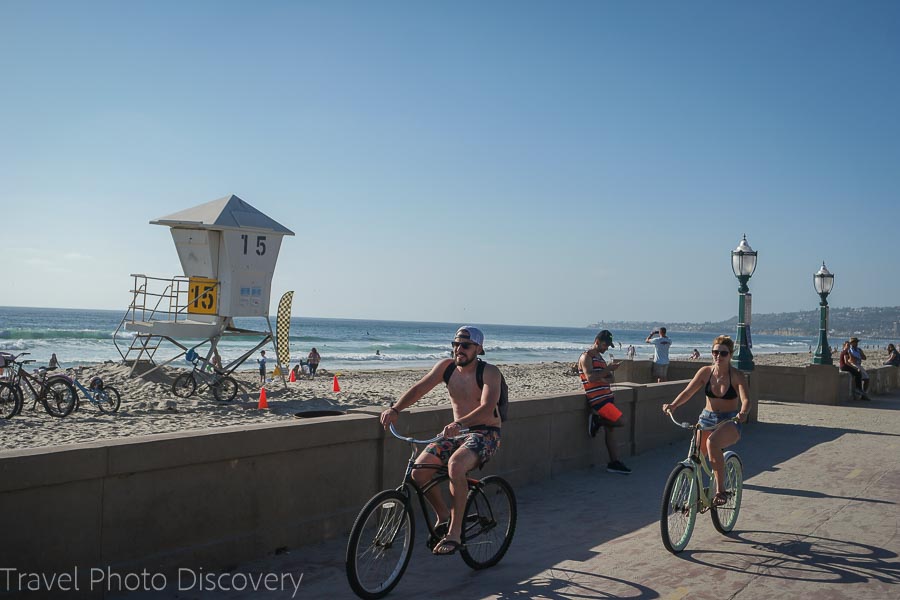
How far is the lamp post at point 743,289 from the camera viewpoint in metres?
15.6

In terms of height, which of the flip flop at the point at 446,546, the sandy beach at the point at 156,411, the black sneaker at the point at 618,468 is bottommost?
the sandy beach at the point at 156,411

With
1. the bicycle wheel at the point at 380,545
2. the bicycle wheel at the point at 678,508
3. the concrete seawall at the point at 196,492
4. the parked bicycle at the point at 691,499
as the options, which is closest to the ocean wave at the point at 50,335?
the concrete seawall at the point at 196,492

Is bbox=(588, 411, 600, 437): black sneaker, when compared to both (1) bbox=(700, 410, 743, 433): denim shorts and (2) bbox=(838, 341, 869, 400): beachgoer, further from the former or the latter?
(2) bbox=(838, 341, 869, 400): beachgoer

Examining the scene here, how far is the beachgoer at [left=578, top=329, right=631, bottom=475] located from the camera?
9.21 metres

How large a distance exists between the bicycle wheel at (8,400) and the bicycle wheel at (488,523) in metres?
14.4

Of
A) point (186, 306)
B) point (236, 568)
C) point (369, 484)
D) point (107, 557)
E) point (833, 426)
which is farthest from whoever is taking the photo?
point (186, 306)

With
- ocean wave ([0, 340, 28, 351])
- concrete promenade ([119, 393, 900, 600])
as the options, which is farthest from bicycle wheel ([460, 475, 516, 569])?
ocean wave ([0, 340, 28, 351])

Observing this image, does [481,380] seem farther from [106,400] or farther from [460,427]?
[106,400]

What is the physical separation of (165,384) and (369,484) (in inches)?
686

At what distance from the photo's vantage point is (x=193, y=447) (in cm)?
499

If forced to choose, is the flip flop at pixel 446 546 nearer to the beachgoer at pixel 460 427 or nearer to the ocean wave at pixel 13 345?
the beachgoer at pixel 460 427

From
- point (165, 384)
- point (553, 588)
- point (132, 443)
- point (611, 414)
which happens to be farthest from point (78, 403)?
point (553, 588)

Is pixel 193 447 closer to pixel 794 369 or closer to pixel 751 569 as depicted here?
pixel 751 569

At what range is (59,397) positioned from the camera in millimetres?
16781
